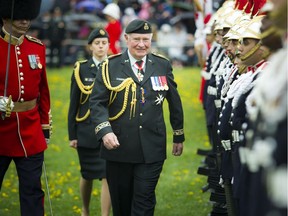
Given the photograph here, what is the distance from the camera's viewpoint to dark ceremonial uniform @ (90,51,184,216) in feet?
26.8

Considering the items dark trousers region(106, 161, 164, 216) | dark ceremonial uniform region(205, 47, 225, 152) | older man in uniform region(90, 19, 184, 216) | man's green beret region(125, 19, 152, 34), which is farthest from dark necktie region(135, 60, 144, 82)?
dark ceremonial uniform region(205, 47, 225, 152)

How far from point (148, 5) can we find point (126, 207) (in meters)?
28.2

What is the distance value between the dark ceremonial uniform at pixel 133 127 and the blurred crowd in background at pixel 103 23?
20.9 metres

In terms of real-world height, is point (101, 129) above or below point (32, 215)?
above

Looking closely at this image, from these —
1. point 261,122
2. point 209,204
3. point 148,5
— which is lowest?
point 209,204

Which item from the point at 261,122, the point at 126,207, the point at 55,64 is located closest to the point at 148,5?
the point at 55,64

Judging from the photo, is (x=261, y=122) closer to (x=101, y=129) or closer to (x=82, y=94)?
(x=101, y=129)

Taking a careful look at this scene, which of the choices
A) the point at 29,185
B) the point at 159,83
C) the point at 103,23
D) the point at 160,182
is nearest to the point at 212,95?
the point at 160,182

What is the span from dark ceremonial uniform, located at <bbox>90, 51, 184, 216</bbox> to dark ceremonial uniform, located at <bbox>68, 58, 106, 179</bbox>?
4.61 feet

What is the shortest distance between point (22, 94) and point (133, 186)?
1316mm

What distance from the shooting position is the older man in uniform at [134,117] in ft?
26.8

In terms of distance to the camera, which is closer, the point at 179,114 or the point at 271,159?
the point at 271,159

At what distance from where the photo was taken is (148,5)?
119 ft

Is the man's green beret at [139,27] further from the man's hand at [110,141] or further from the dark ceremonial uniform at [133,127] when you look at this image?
the man's hand at [110,141]
